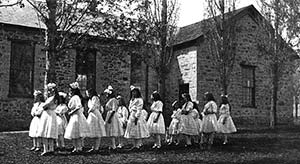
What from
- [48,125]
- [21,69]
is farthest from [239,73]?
[48,125]

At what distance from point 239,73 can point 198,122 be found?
1039 centimetres

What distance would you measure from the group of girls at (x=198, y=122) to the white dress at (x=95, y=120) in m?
3.20

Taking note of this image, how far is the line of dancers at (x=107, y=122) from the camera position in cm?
1080

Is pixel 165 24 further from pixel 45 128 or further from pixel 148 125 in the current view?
pixel 45 128

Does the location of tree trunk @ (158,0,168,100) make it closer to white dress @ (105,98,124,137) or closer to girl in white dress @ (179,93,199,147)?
girl in white dress @ (179,93,199,147)

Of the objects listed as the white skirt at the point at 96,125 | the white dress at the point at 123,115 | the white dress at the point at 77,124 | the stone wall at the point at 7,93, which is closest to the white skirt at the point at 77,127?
the white dress at the point at 77,124

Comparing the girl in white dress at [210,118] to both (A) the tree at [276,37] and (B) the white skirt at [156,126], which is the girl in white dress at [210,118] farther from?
(A) the tree at [276,37]

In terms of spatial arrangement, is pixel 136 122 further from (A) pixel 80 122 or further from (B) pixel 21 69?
(B) pixel 21 69

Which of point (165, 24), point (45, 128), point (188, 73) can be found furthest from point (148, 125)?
point (188, 73)

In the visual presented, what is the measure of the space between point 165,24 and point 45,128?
1079 cm

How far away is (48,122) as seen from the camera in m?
10.7

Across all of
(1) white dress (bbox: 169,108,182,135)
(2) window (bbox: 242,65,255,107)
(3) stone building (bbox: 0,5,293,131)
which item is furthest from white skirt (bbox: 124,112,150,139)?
(2) window (bbox: 242,65,255,107)

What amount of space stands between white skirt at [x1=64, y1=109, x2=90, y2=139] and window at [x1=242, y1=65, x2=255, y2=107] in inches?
584

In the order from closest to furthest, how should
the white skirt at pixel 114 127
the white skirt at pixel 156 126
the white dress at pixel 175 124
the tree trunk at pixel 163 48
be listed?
the white skirt at pixel 114 127, the white skirt at pixel 156 126, the white dress at pixel 175 124, the tree trunk at pixel 163 48
